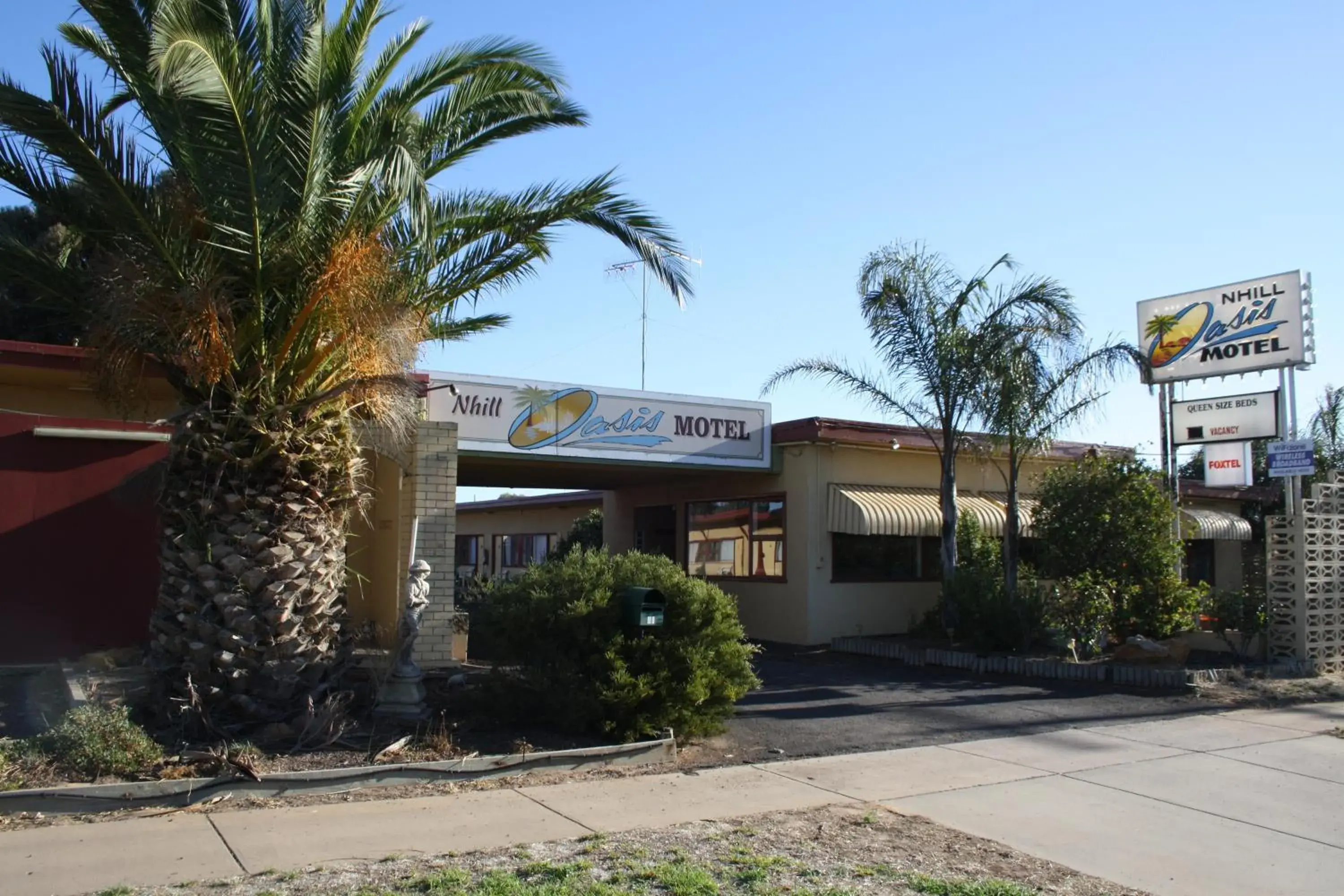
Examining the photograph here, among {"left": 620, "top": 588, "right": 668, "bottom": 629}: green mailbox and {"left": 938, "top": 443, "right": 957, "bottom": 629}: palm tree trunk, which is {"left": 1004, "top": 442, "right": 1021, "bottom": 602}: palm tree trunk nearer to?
{"left": 938, "top": 443, "right": 957, "bottom": 629}: palm tree trunk

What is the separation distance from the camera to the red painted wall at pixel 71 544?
11117mm

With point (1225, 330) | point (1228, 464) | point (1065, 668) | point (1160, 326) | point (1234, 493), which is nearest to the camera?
point (1065, 668)

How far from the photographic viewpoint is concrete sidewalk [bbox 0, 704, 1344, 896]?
20.5ft

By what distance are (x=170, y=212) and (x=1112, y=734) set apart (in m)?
9.75

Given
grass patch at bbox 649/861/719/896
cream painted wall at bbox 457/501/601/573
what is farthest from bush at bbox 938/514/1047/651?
cream painted wall at bbox 457/501/601/573

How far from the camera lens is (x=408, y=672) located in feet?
31.3

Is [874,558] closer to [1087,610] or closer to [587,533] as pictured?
[1087,610]

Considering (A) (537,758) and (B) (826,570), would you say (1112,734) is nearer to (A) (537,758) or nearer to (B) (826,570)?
(A) (537,758)

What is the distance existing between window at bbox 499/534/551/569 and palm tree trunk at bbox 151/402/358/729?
71.8 feet

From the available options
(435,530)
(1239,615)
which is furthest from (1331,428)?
(435,530)

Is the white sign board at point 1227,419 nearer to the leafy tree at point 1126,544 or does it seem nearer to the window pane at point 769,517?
the leafy tree at point 1126,544

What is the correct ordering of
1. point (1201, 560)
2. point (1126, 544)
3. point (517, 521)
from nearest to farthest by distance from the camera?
point (1126, 544) → point (1201, 560) → point (517, 521)

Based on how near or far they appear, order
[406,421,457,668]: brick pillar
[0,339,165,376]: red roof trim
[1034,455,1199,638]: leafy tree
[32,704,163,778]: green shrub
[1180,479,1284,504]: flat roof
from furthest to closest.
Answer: [1180,479,1284,504]: flat roof
[1034,455,1199,638]: leafy tree
[406,421,457,668]: brick pillar
[0,339,165,376]: red roof trim
[32,704,163,778]: green shrub

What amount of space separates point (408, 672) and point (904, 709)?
5679mm
